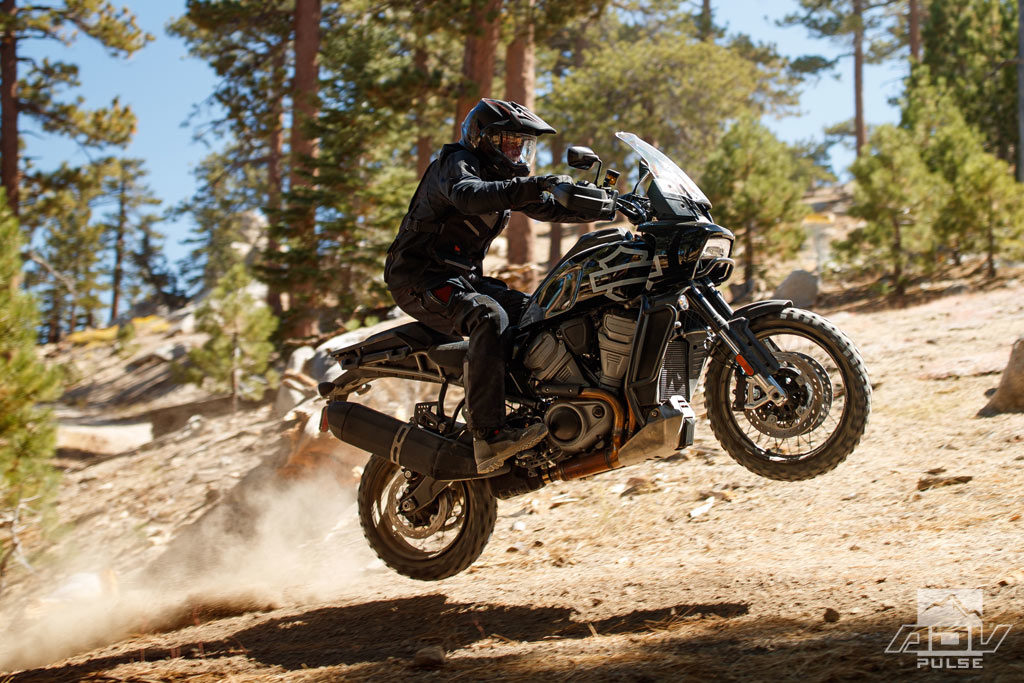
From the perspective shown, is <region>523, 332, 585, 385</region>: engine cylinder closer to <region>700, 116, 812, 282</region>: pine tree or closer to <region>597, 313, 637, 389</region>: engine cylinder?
<region>597, 313, 637, 389</region>: engine cylinder

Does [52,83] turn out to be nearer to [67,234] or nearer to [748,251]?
[67,234]

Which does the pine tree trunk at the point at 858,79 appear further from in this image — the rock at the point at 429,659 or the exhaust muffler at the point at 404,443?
the rock at the point at 429,659

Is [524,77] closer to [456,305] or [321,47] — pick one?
[321,47]

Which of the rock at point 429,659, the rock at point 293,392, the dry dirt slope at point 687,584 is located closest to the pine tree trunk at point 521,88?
the rock at point 293,392

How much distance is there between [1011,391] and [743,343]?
3.40m

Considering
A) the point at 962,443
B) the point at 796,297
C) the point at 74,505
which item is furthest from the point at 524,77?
the point at 962,443

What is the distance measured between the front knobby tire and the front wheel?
148 cm

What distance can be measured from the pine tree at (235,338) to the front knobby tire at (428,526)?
37.7ft

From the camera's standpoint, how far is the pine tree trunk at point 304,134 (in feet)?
56.0

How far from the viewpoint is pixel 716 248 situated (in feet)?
14.9

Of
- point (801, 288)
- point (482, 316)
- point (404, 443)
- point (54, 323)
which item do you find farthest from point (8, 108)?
point (54, 323)

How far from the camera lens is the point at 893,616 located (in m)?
3.58

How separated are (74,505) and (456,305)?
9.19 meters

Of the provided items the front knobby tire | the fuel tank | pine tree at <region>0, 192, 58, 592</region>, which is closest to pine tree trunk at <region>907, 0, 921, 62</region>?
pine tree at <region>0, 192, 58, 592</region>
